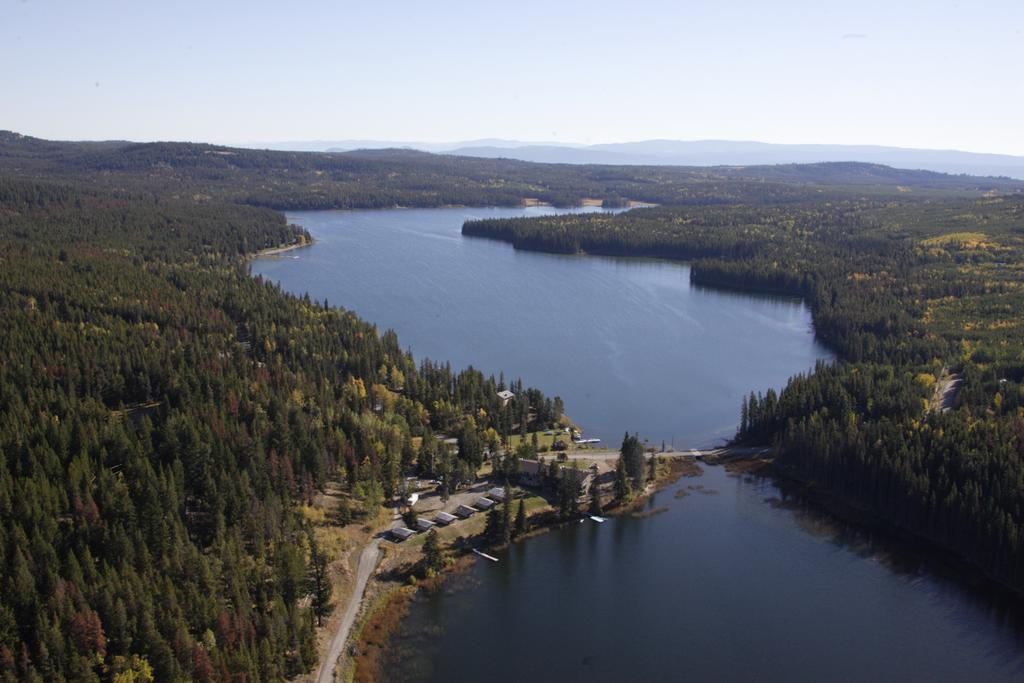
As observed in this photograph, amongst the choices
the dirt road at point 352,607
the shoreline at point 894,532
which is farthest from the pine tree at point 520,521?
the shoreline at point 894,532

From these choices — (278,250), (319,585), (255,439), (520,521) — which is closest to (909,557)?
(520,521)

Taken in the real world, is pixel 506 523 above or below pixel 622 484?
below

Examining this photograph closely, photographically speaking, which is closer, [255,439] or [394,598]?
[394,598]

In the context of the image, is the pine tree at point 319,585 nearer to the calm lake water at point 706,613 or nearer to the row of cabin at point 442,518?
the calm lake water at point 706,613

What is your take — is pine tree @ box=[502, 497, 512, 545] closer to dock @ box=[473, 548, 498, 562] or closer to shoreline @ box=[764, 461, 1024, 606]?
dock @ box=[473, 548, 498, 562]

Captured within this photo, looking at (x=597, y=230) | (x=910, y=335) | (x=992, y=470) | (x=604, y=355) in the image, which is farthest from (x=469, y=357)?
(x=597, y=230)

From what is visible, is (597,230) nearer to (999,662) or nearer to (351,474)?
(351,474)

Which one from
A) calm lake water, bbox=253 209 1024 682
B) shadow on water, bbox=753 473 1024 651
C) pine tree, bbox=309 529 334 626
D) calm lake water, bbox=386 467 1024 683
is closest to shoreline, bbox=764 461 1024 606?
shadow on water, bbox=753 473 1024 651

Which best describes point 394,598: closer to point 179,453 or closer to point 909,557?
point 179,453
